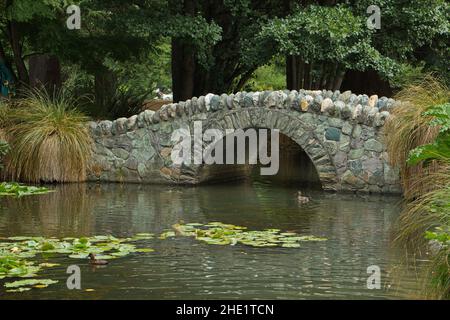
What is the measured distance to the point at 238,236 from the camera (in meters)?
9.92

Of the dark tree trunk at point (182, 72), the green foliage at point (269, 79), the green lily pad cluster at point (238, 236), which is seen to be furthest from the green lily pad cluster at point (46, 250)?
the green foliage at point (269, 79)

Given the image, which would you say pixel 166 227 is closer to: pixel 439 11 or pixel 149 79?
pixel 439 11

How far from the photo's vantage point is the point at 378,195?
1392cm

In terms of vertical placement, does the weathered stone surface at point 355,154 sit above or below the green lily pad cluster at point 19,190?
above

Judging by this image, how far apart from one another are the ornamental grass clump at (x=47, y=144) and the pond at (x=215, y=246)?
1.47ft

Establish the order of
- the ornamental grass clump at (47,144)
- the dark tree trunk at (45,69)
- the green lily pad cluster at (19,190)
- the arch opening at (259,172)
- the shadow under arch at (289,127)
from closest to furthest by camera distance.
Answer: the green lily pad cluster at (19,190) → the shadow under arch at (289,127) → the ornamental grass clump at (47,144) → the arch opening at (259,172) → the dark tree trunk at (45,69)

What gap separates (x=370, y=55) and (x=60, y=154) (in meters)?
5.94

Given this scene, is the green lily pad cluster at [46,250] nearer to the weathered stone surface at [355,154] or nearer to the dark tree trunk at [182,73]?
the weathered stone surface at [355,154]

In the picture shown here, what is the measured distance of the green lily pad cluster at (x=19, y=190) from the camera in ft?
44.2

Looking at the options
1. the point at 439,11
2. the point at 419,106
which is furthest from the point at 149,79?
the point at 419,106

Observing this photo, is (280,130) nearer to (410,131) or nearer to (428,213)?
(410,131)

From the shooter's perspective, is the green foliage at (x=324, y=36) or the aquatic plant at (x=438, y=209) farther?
the green foliage at (x=324, y=36)

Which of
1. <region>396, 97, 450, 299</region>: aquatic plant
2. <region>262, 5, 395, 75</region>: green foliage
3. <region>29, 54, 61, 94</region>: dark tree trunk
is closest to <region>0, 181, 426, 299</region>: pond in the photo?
<region>396, 97, 450, 299</region>: aquatic plant

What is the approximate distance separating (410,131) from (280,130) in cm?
251
